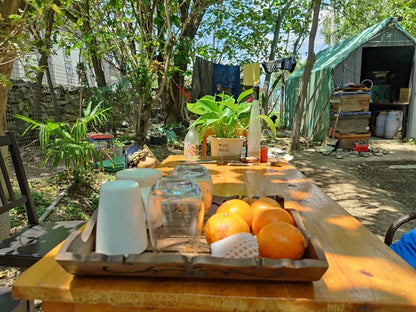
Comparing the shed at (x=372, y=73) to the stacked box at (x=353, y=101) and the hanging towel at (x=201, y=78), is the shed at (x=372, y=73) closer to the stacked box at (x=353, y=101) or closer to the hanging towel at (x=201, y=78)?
the stacked box at (x=353, y=101)

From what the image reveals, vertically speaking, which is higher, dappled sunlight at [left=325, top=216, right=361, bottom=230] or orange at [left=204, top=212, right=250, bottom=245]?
orange at [left=204, top=212, right=250, bottom=245]

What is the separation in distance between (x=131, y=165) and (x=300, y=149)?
561 centimetres

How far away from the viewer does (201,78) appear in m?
7.97

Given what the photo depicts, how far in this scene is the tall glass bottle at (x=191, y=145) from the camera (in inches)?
74.2

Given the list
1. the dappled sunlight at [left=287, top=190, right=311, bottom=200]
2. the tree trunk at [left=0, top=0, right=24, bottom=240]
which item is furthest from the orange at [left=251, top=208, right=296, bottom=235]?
the tree trunk at [left=0, top=0, right=24, bottom=240]

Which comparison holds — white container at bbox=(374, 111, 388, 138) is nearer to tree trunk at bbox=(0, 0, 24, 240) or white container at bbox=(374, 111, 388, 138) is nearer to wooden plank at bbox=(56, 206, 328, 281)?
tree trunk at bbox=(0, 0, 24, 240)

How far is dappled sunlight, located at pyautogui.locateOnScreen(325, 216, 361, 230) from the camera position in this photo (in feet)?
3.07

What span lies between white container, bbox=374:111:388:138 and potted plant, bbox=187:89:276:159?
7.97m

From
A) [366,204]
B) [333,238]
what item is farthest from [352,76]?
[333,238]

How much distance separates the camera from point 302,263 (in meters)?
0.57

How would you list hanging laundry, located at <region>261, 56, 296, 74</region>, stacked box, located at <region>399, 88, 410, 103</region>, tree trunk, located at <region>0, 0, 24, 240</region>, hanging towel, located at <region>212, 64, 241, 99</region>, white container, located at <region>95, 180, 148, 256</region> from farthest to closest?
hanging towel, located at <region>212, 64, 241, 99</region>
stacked box, located at <region>399, 88, 410, 103</region>
hanging laundry, located at <region>261, 56, 296, 74</region>
tree trunk, located at <region>0, 0, 24, 240</region>
white container, located at <region>95, 180, 148, 256</region>

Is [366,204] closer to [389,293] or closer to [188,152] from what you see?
[188,152]

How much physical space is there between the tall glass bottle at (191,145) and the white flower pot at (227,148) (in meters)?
0.12

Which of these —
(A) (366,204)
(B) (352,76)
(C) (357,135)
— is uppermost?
(B) (352,76)
